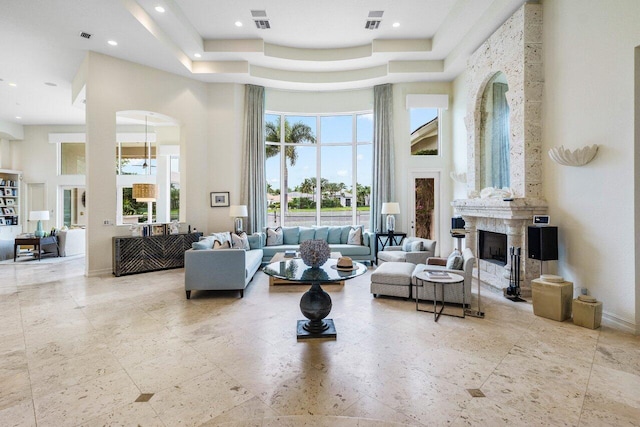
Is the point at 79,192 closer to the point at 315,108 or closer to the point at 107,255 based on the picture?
the point at 107,255

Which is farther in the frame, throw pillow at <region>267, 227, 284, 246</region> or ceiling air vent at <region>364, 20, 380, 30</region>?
throw pillow at <region>267, 227, 284, 246</region>

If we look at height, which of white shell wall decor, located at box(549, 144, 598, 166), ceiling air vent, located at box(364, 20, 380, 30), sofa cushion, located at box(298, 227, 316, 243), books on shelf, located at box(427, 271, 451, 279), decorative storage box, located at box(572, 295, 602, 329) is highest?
ceiling air vent, located at box(364, 20, 380, 30)

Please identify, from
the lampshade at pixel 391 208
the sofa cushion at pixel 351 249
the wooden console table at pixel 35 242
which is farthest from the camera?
the wooden console table at pixel 35 242

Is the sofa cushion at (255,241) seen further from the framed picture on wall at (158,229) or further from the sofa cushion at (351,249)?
the framed picture on wall at (158,229)

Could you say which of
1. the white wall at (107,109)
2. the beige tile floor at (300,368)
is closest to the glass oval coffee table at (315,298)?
the beige tile floor at (300,368)

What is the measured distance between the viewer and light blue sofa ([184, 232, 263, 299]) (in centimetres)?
483

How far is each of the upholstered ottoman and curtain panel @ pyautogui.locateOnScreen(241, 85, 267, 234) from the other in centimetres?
402

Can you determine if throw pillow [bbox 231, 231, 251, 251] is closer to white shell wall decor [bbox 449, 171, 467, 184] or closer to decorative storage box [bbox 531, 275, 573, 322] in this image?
white shell wall decor [bbox 449, 171, 467, 184]

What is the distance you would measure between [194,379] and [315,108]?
7486 millimetres

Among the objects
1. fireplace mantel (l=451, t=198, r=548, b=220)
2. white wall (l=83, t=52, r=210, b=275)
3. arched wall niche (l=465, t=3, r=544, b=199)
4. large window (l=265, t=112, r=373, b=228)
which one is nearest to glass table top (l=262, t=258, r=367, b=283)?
fireplace mantel (l=451, t=198, r=548, b=220)

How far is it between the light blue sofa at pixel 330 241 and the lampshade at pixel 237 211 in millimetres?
651

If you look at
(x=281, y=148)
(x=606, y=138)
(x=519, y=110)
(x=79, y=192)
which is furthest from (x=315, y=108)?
(x=79, y=192)

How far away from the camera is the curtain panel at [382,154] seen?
8070mm

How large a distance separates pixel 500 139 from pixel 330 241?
163 inches
